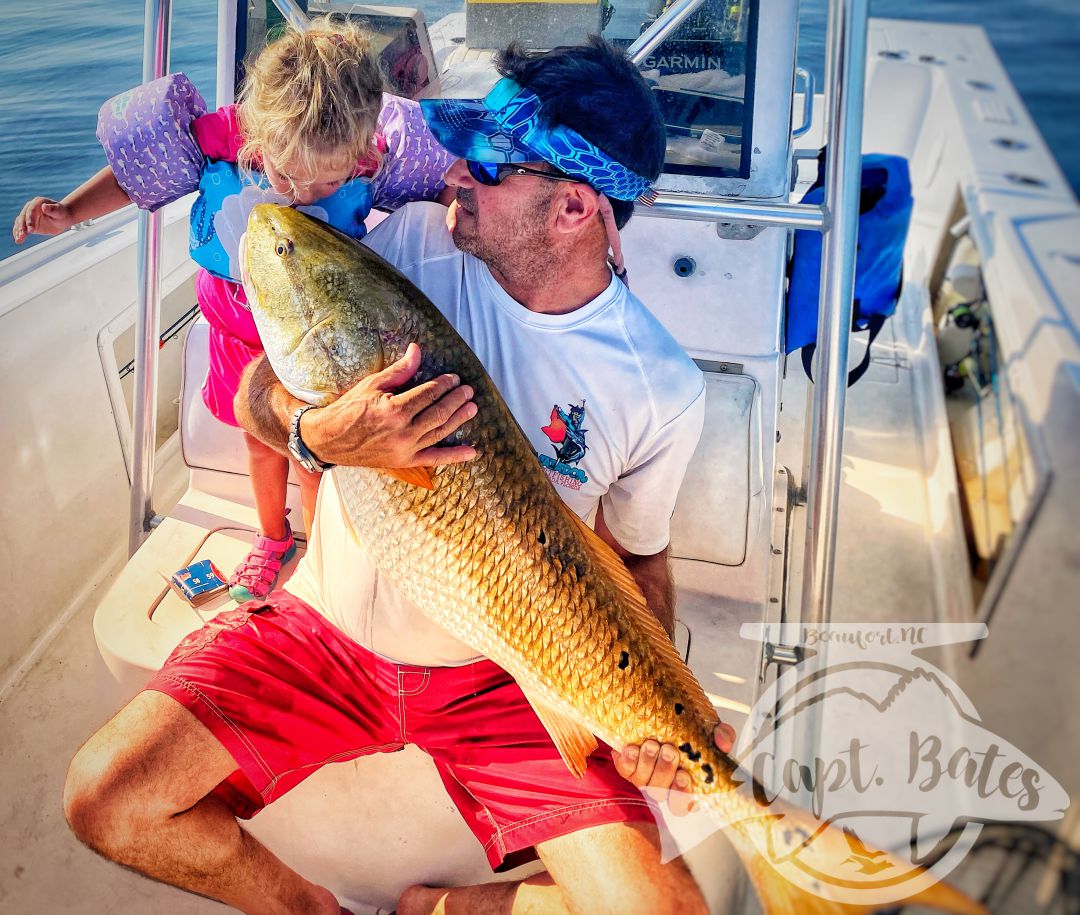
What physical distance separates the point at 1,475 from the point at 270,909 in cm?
141

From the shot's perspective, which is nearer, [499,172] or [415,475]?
[415,475]

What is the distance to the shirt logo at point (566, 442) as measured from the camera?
1.50 metres

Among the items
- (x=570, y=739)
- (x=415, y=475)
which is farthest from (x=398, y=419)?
(x=570, y=739)

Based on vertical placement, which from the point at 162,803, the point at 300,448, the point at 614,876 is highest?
the point at 300,448

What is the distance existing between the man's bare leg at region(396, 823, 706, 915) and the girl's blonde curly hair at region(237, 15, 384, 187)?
136 centimetres

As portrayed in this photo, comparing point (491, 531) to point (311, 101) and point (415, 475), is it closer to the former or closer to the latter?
point (415, 475)

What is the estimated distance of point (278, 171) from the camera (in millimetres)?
1486

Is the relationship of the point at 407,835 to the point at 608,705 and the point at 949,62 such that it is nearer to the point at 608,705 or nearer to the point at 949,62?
the point at 608,705

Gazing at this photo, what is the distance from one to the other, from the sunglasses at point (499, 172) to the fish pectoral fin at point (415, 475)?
56cm

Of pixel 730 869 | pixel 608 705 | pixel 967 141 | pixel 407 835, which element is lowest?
pixel 407 835

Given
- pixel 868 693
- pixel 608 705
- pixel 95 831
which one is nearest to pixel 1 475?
Result: pixel 95 831

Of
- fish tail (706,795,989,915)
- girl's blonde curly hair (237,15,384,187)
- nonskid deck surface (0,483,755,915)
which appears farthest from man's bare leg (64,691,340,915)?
girl's blonde curly hair (237,15,384,187)

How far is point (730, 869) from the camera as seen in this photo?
1.45 meters

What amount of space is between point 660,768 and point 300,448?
806 millimetres
